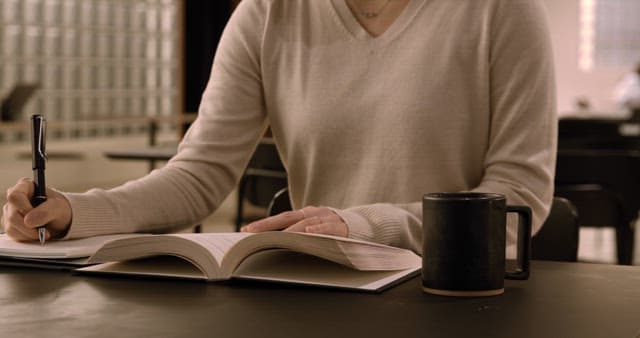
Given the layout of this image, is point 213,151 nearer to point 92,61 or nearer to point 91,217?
point 91,217

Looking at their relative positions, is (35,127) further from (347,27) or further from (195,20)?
(195,20)

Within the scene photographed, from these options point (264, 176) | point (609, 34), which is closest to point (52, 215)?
point (264, 176)

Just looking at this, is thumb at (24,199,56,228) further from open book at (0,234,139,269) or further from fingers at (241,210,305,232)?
fingers at (241,210,305,232)

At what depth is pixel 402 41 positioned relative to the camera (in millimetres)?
1710

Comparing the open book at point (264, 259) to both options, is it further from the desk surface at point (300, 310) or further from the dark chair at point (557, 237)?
the dark chair at point (557, 237)

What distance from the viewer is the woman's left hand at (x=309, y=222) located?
1230 millimetres

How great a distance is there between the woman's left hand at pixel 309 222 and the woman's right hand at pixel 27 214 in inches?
10.7

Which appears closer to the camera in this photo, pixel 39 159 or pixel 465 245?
pixel 465 245

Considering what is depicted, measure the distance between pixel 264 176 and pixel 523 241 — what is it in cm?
275

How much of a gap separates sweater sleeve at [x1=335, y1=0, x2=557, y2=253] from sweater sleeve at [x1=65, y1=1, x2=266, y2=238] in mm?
394

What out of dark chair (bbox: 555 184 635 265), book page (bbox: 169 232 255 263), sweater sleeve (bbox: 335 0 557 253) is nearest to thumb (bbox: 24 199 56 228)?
book page (bbox: 169 232 255 263)

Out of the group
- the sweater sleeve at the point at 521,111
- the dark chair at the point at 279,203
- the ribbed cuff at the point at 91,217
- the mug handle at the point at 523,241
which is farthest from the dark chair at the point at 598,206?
the mug handle at the point at 523,241

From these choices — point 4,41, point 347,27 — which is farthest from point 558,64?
point 347,27

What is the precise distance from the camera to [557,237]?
1688 mm
